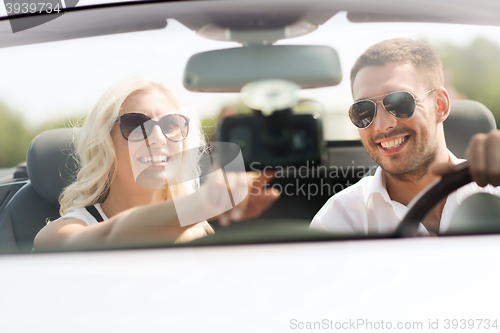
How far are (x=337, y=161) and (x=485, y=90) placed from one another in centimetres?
49

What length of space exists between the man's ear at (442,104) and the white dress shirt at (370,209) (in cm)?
13

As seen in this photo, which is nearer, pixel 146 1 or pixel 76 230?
pixel 76 230

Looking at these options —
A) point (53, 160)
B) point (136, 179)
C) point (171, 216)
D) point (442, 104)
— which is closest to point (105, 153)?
point (136, 179)

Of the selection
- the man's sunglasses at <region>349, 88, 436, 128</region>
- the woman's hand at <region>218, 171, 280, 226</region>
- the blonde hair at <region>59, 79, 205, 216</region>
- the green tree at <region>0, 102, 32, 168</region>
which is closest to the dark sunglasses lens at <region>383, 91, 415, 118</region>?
the man's sunglasses at <region>349, 88, 436, 128</region>

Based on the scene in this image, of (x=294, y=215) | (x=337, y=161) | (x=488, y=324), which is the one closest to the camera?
(x=488, y=324)

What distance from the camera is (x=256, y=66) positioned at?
1225 mm

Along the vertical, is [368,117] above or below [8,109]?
below

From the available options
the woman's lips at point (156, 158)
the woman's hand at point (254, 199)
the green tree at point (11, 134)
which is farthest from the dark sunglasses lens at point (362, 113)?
the green tree at point (11, 134)

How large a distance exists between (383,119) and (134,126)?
730 mm

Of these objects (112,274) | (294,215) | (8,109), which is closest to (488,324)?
(294,215)

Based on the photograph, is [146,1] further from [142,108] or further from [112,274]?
[112,274]

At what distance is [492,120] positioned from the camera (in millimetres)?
1225

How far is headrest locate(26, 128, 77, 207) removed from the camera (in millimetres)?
1353

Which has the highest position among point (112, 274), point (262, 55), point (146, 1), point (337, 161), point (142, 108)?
point (146, 1)
